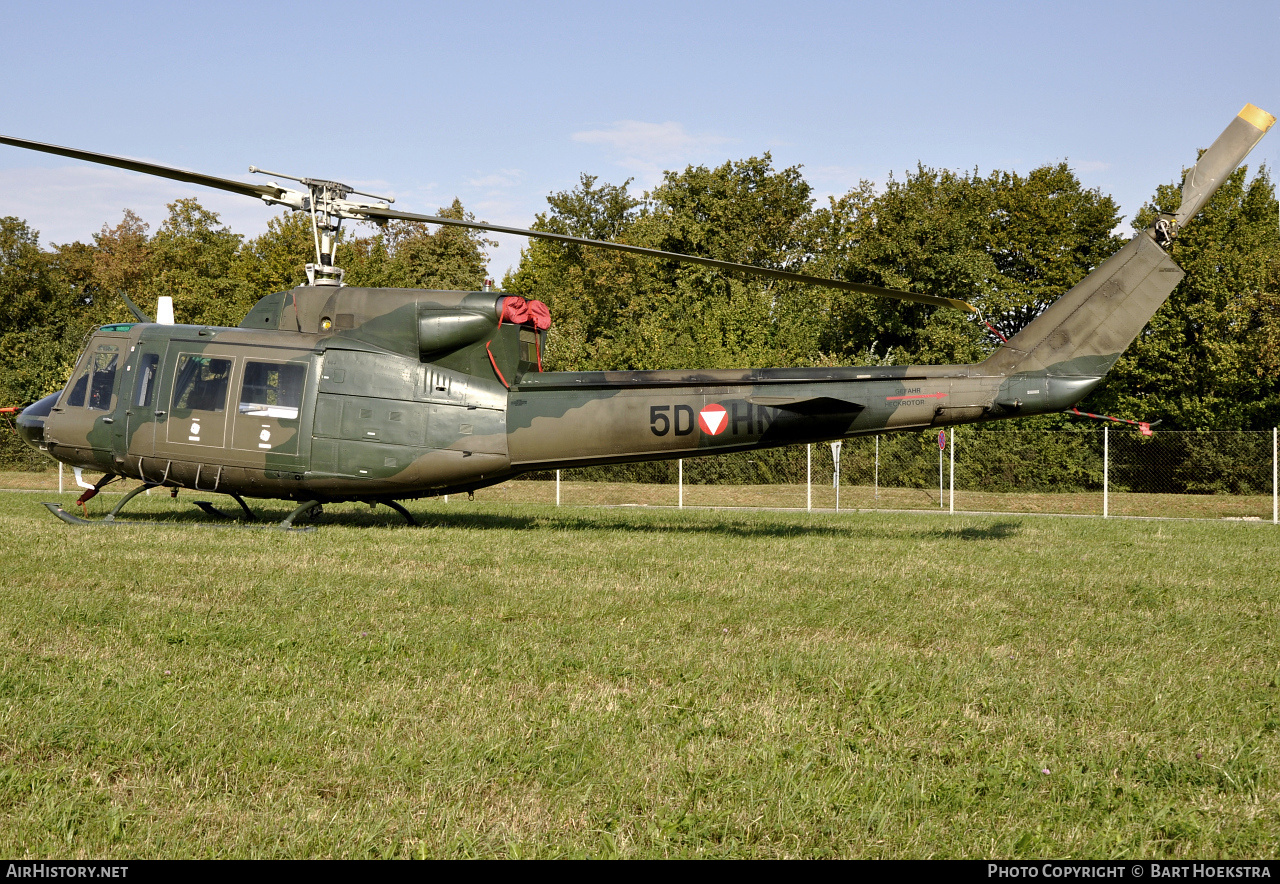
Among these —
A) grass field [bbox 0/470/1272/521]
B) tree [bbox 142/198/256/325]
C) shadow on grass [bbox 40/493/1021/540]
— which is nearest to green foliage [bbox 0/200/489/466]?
tree [bbox 142/198/256/325]

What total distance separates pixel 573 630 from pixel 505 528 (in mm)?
7561

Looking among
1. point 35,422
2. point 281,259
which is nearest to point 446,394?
point 35,422

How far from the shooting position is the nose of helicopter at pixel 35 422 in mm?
14195

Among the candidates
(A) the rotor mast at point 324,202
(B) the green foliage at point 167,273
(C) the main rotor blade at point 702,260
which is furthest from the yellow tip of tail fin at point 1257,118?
(B) the green foliage at point 167,273

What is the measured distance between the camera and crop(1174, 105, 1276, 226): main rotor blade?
11.5 meters

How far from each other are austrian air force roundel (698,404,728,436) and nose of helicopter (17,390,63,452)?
9681mm

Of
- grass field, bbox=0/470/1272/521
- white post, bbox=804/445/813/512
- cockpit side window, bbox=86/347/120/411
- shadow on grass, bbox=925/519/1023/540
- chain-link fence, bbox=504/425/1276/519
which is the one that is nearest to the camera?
cockpit side window, bbox=86/347/120/411

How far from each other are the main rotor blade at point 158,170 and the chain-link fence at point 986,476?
15.6 meters

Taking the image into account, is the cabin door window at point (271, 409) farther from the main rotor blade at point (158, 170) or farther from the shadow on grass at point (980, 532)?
the shadow on grass at point (980, 532)

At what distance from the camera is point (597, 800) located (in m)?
3.96

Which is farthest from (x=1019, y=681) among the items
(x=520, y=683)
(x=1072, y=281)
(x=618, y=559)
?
(x=1072, y=281)

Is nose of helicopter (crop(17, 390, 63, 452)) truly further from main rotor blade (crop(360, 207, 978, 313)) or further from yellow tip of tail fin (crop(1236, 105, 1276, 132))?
yellow tip of tail fin (crop(1236, 105, 1276, 132))

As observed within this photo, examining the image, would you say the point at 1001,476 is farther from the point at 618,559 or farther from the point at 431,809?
the point at 431,809

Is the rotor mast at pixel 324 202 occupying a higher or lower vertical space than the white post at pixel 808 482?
higher
